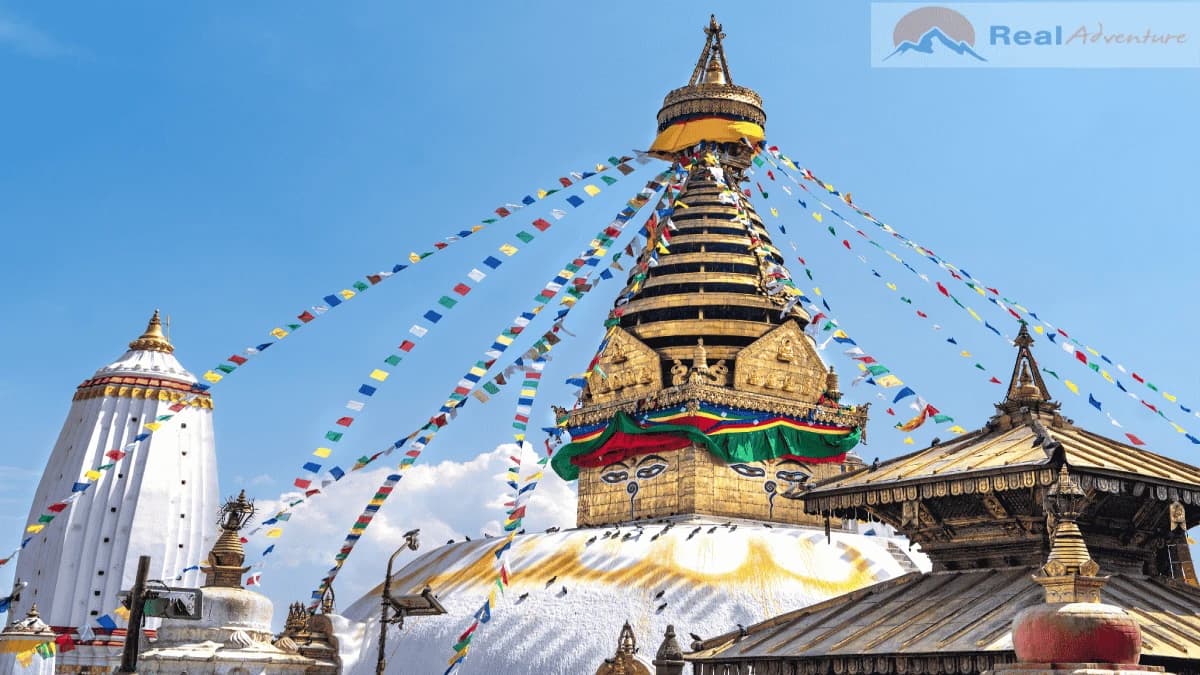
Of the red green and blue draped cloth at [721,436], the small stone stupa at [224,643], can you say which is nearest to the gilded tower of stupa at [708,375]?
the red green and blue draped cloth at [721,436]

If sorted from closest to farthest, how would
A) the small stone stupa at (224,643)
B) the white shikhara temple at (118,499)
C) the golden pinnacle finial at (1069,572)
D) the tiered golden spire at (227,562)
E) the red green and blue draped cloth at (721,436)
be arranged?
1. the golden pinnacle finial at (1069,572)
2. the small stone stupa at (224,643)
3. the tiered golden spire at (227,562)
4. the red green and blue draped cloth at (721,436)
5. the white shikhara temple at (118,499)

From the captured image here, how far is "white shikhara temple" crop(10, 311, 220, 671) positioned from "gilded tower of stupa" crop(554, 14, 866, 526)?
11.2m

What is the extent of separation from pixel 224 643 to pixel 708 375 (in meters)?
15.6

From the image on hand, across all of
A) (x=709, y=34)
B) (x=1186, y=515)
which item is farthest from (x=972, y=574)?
(x=709, y=34)

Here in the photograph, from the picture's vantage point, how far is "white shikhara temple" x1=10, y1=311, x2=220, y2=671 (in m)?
31.6

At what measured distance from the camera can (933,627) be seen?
11445 millimetres

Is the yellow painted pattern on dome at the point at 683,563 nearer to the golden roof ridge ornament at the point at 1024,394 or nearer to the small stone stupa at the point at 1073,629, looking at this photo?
the golden roof ridge ornament at the point at 1024,394

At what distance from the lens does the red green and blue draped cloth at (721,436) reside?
25.5 metres

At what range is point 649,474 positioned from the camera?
26.3m

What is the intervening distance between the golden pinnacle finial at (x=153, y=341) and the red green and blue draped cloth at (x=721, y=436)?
47.2 ft

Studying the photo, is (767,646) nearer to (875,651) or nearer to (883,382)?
(875,651)

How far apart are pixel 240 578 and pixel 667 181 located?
12.2m

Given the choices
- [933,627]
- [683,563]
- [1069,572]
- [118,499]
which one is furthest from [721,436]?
[1069,572]

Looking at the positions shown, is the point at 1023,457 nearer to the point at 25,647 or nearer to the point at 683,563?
the point at 683,563
